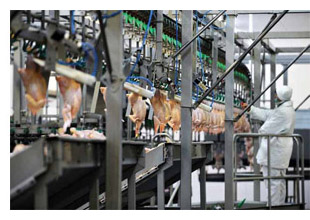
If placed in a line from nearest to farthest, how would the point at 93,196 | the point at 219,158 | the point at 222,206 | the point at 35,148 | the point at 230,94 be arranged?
1. the point at 35,148
2. the point at 93,196
3. the point at 230,94
4. the point at 222,206
5. the point at 219,158

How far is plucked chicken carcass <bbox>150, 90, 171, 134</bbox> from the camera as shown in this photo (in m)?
7.94

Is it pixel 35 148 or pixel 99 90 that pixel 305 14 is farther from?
pixel 35 148

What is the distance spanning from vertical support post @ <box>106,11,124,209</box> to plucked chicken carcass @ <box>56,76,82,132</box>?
23 centimetres

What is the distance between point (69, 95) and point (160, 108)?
8.04 ft

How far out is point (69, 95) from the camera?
5664mm

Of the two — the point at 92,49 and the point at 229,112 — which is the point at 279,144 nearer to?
the point at 229,112

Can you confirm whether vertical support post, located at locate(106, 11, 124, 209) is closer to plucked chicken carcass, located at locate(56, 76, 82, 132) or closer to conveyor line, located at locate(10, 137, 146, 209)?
conveyor line, located at locate(10, 137, 146, 209)

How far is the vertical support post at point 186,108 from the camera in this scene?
7.88m

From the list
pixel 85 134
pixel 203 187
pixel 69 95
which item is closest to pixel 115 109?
pixel 69 95

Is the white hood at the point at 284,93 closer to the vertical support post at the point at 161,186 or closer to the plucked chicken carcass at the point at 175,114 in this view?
the plucked chicken carcass at the point at 175,114

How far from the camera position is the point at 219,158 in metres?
15.8

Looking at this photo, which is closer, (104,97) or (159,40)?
(104,97)

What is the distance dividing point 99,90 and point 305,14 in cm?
582
